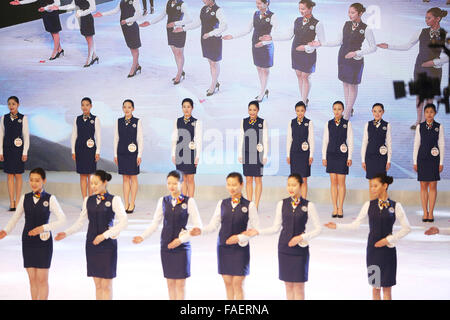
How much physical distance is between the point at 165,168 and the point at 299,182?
5.66 metres

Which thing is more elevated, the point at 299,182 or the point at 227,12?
the point at 227,12

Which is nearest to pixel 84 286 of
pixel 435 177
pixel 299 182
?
pixel 299 182

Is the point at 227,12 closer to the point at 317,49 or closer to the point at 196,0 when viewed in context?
the point at 196,0

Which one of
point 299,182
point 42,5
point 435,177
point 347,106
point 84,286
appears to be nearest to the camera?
point 299,182

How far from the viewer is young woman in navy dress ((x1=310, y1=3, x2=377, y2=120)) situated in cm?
948

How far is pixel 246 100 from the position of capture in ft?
32.1

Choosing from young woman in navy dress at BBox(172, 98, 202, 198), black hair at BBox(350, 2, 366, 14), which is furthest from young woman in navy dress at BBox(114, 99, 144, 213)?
black hair at BBox(350, 2, 366, 14)

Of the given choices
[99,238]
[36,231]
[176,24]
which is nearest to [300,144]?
[176,24]

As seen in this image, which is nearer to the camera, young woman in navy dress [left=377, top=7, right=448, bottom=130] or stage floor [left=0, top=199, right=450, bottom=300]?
stage floor [left=0, top=199, right=450, bottom=300]

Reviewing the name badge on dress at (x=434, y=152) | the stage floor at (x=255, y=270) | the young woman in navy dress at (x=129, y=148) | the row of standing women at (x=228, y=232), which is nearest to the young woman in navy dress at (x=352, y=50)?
the name badge on dress at (x=434, y=152)

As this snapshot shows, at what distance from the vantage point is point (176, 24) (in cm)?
984

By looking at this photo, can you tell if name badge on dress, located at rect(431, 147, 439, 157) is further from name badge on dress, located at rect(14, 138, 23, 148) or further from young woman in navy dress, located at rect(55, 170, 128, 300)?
name badge on dress, located at rect(14, 138, 23, 148)

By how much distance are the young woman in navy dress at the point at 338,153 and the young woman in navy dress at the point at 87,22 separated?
384cm

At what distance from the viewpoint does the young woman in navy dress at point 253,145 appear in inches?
299
